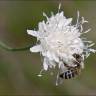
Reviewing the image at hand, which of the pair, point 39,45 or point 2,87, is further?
point 2,87

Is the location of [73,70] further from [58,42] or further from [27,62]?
[27,62]

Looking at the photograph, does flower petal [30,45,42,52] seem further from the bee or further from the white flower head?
the bee

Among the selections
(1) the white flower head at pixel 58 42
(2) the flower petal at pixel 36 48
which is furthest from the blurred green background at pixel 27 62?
(2) the flower petal at pixel 36 48

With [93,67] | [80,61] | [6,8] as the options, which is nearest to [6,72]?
[6,8]

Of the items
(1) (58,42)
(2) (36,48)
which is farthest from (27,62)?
(2) (36,48)

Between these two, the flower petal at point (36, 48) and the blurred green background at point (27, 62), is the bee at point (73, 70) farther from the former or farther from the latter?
the blurred green background at point (27, 62)

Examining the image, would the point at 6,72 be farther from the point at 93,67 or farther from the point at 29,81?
the point at 93,67
